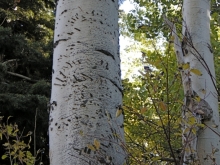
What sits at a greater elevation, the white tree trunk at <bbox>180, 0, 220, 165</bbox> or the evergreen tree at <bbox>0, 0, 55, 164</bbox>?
the evergreen tree at <bbox>0, 0, 55, 164</bbox>

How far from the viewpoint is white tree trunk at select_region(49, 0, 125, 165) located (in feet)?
3.26

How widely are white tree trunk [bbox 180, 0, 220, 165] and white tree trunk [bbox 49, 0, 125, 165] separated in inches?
14.8

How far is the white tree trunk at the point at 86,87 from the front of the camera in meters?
0.99

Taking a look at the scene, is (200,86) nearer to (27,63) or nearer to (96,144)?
(96,144)

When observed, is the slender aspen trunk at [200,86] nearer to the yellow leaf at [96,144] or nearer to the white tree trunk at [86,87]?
the white tree trunk at [86,87]

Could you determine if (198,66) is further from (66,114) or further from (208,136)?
(66,114)

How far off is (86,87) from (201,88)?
0.80 m

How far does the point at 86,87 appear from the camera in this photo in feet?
3.47

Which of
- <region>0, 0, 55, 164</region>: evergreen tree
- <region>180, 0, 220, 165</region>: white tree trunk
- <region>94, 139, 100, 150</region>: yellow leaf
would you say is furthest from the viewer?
<region>0, 0, 55, 164</region>: evergreen tree

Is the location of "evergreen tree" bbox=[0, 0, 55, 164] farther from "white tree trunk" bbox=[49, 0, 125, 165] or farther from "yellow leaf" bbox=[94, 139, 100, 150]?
"yellow leaf" bbox=[94, 139, 100, 150]

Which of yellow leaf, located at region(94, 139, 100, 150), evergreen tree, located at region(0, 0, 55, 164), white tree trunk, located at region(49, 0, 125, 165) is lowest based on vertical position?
yellow leaf, located at region(94, 139, 100, 150)

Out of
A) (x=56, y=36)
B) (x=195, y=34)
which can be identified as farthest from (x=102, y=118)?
(x=195, y=34)

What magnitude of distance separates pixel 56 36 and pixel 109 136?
0.41m

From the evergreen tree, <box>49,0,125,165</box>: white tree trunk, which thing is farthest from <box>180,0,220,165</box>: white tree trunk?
the evergreen tree
